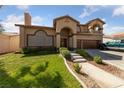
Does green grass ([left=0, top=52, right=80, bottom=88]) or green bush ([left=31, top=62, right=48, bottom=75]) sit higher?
green bush ([left=31, top=62, right=48, bottom=75])

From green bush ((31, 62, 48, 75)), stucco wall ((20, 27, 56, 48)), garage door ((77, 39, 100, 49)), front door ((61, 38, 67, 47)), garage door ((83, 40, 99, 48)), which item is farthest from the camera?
garage door ((83, 40, 99, 48))

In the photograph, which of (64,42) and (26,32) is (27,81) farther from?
(64,42)

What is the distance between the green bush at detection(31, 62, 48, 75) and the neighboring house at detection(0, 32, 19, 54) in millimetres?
13015

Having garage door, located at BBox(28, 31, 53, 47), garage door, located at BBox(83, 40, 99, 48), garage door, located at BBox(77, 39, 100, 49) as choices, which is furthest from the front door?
garage door, located at BBox(83, 40, 99, 48)

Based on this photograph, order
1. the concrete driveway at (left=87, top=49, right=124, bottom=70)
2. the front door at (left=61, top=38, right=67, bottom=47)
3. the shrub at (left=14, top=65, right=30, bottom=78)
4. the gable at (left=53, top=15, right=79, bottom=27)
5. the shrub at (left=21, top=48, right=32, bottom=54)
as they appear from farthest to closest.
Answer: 1. the front door at (left=61, top=38, right=67, bottom=47)
2. the gable at (left=53, top=15, right=79, bottom=27)
3. the shrub at (left=21, top=48, right=32, bottom=54)
4. the concrete driveway at (left=87, top=49, right=124, bottom=70)
5. the shrub at (left=14, top=65, right=30, bottom=78)

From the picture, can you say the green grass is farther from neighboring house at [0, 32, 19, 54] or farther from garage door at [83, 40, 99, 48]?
neighboring house at [0, 32, 19, 54]

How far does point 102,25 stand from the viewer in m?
26.0

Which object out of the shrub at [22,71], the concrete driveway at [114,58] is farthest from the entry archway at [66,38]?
the shrub at [22,71]

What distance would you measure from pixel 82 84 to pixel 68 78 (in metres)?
1.23

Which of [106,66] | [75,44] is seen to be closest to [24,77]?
[106,66]

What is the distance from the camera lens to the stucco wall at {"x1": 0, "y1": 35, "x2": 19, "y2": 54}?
24.5m

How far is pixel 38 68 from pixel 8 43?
1488 cm

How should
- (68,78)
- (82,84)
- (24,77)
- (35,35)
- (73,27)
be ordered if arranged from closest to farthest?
(82,84)
(68,78)
(24,77)
(35,35)
(73,27)

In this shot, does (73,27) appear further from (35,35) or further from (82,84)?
(82,84)
